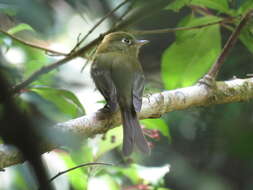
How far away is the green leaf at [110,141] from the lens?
248cm

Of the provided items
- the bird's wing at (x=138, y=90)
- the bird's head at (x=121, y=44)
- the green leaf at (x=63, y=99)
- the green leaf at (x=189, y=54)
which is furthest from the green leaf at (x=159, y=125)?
the bird's head at (x=121, y=44)

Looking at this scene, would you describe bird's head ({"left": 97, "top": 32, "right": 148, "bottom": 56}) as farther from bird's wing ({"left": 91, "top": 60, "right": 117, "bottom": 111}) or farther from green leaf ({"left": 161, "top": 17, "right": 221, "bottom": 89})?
green leaf ({"left": 161, "top": 17, "right": 221, "bottom": 89})

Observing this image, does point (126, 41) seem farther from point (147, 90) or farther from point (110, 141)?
point (110, 141)

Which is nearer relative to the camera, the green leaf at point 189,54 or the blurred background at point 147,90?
the blurred background at point 147,90

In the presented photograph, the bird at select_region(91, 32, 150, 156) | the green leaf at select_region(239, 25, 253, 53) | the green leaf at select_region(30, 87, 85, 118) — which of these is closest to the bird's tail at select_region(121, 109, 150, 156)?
the bird at select_region(91, 32, 150, 156)

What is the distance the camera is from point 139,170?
2.59 m

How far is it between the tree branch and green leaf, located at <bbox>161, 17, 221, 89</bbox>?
10cm

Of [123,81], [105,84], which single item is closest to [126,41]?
[123,81]

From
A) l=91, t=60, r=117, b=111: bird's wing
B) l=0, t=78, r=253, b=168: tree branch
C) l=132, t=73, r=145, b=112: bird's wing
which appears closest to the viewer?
l=0, t=78, r=253, b=168: tree branch

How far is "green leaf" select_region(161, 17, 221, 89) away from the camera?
2.68 metres

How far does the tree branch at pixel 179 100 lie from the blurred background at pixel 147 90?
0.22 ft

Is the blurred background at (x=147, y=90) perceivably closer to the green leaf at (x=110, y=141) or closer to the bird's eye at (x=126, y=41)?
the green leaf at (x=110, y=141)

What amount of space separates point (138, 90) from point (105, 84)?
0.75ft

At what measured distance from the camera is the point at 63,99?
2.23 meters
